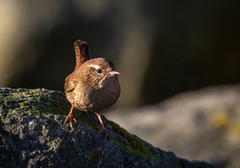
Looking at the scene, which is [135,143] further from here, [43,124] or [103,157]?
[43,124]

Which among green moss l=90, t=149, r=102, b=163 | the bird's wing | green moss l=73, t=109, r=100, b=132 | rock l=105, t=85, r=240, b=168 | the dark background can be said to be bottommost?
green moss l=90, t=149, r=102, b=163

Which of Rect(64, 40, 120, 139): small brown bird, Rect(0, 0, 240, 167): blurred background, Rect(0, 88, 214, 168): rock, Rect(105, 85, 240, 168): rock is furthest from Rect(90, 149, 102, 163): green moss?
Rect(0, 0, 240, 167): blurred background

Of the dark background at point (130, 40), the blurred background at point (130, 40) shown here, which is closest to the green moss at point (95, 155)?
the blurred background at point (130, 40)

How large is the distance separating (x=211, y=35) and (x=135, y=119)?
342 cm

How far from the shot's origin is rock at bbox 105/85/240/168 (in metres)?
6.56

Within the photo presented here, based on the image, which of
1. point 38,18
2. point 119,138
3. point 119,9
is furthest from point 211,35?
point 119,138

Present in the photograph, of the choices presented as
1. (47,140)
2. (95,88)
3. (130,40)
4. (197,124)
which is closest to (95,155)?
(47,140)

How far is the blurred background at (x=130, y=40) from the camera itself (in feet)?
27.8

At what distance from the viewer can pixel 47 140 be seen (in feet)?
9.53

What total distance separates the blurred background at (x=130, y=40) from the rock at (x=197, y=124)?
47cm

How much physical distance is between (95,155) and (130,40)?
243 inches

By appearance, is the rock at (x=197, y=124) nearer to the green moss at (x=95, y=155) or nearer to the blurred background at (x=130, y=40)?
the blurred background at (x=130, y=40)

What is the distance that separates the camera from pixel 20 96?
3459 mm

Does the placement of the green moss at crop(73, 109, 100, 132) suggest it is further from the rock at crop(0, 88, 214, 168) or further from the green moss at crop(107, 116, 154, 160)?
the green moss at crop(107, 116, 154, 160)
